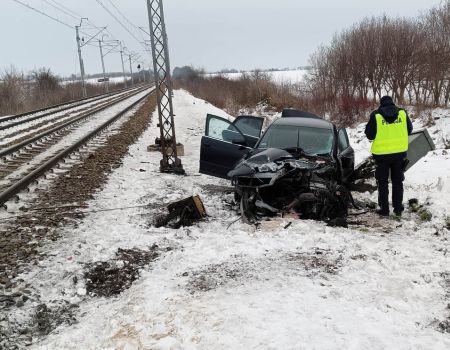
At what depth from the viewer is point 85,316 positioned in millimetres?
3830

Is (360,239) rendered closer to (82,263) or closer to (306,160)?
(306,160)

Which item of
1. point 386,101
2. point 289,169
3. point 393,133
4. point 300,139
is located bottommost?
point 289,169

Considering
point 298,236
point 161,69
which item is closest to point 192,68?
point 161,69

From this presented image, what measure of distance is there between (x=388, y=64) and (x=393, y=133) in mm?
22972

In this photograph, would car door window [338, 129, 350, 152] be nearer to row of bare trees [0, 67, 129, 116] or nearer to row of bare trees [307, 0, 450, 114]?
row of bare trees [307, 0, 450, 114]

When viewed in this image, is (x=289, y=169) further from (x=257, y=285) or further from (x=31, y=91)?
(x=31, y=91)

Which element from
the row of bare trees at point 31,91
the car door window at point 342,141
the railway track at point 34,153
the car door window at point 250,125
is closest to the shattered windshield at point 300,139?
the car door window at point 342,141

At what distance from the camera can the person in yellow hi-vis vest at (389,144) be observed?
6.58 meters

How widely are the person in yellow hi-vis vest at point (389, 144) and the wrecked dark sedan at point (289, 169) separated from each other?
0.62 m

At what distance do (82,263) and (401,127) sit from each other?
5246mm

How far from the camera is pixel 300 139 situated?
299 inches

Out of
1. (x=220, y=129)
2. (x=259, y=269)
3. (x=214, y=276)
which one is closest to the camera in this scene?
(x=214, y=276)

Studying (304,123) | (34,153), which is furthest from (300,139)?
(34,153)

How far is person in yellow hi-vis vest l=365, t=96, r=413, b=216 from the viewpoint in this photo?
21.6 ft
